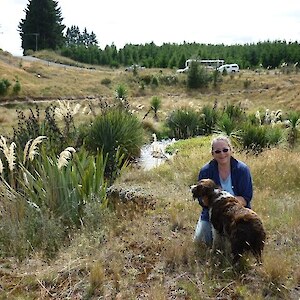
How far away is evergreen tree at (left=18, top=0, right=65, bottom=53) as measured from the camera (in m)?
57.8

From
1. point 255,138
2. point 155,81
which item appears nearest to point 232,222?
point 255,138

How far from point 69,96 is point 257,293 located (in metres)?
28.0

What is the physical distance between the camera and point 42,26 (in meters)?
58.9

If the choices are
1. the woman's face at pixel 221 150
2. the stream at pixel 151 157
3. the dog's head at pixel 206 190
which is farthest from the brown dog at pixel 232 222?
the stream at pixel 151 157

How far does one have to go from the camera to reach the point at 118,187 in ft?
22.7

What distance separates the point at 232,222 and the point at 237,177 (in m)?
0.62

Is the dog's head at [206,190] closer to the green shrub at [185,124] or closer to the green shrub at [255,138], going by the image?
the green shrub at [255,138]

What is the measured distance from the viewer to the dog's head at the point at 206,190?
3.89m

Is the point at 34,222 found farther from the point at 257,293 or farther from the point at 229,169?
the point at 257,293

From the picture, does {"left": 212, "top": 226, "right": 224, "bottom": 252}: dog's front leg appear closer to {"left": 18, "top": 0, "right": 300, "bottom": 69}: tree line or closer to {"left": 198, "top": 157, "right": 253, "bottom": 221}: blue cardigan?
{"left": 198, "top": 157, "right": 253, "bottom": 221}: blue cardigan

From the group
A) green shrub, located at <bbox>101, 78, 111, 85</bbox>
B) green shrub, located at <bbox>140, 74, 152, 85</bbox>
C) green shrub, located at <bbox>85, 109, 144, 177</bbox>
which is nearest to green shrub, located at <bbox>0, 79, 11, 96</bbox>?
green shrub, located at <bbox>101, 78, 111, 85</bbox>

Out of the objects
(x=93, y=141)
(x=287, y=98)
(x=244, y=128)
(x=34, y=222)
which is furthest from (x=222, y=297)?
(x=287, y=98)

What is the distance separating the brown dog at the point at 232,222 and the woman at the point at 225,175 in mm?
239

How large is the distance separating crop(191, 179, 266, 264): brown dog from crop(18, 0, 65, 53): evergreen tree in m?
57.8
